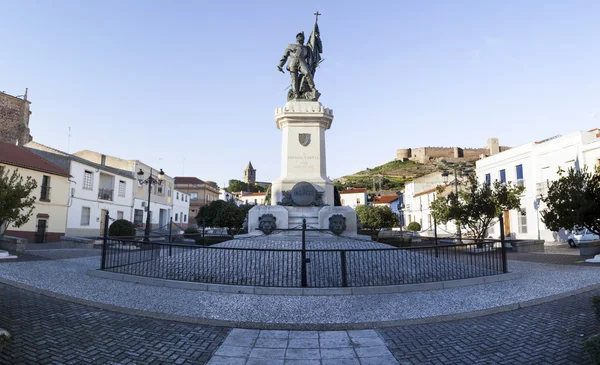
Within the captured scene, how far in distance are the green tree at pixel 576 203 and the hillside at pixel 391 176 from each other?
92.9 meters

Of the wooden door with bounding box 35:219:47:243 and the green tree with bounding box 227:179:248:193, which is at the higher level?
the green tree with bounding box 227:179:248:193

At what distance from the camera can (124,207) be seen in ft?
117

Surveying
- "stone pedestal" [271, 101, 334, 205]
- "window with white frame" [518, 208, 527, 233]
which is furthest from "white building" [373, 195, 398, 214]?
"stone pedestal" [271, 101, 334, 205]

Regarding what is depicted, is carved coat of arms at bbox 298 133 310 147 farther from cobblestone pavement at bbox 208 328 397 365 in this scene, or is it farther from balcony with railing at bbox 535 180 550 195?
balcony with railing at bbox 535 180 550 195

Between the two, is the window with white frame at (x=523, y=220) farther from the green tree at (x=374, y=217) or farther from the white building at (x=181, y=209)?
the white building at (x=181, y=209)

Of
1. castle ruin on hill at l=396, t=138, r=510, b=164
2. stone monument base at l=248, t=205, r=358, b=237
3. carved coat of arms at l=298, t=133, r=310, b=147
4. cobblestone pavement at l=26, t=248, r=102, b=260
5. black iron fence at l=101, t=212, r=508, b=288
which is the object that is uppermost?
castle ruin on hill at l=396, t=138, r=510, b=164

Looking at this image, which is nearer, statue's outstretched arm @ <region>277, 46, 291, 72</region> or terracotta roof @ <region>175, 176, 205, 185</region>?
statue's outstretched arm @ <region>277, 46, 291, 72</region>

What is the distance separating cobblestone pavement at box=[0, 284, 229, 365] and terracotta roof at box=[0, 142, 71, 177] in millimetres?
21541

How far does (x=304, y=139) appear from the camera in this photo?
14.0 metres

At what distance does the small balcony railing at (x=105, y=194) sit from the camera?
3198 cm

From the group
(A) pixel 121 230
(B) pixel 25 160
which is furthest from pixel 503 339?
(B) pixel 25 160

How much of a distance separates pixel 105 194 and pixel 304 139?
87.3 feet

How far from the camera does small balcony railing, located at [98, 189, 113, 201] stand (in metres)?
32.0

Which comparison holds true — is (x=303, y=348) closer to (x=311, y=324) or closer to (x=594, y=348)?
(x=311, y=324)
